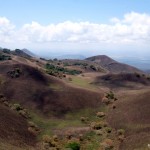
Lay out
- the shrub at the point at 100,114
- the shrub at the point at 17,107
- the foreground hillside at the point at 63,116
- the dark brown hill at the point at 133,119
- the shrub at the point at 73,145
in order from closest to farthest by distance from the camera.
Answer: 1. the shrub at the point at 73,145
2. the dark brown hill at the point at 133,119
3. the foreground hillside at the point at 63,116
4. the shrub at the point at 17,107
5. the shrub at the point at 100,114

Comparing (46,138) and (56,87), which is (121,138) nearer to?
(46,138)

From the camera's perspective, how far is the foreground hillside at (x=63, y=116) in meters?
54.8

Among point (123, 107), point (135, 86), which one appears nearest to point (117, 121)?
point (123, 107)

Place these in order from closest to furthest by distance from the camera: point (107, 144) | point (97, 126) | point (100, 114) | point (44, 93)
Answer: point (107, 144) → point (97, 126) → point (100, 114) → point (44, 93)

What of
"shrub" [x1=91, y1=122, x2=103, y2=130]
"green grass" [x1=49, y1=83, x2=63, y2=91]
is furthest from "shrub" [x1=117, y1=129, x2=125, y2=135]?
"green grass" [x1=49, y1=83, x2=63, y2=91]

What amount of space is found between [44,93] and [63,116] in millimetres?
13885

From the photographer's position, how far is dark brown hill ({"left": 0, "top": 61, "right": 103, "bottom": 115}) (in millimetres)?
79688

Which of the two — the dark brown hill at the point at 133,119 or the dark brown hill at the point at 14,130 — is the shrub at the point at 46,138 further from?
the dark brown hill at the point at 133,119

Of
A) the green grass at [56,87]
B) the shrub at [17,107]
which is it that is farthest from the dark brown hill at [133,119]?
the shrub at [17,107]

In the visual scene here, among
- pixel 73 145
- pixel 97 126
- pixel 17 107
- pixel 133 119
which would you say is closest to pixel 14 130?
pixel 73 145

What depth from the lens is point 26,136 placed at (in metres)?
57.6

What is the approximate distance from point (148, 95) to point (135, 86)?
56.0m

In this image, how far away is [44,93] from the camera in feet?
284

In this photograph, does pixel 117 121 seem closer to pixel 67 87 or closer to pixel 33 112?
pixel 33 112
